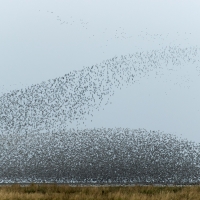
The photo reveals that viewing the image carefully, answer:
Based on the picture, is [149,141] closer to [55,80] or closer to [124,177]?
[124,177]

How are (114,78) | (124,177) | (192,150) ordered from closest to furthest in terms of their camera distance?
(124,177) < (192,150) < (114,78)

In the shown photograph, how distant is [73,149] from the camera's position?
18.7m

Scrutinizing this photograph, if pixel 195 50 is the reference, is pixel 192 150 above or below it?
below

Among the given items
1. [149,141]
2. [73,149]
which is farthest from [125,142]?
[73,149]

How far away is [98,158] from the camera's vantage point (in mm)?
17688

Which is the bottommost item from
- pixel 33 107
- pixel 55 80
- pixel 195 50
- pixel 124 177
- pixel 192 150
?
pixel 124 177

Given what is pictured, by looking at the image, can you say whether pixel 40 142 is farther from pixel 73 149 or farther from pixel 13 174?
pixel 13 174

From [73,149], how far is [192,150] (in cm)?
789

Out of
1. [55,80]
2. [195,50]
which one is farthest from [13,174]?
[195,50]

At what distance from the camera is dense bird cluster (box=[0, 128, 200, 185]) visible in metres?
16.0

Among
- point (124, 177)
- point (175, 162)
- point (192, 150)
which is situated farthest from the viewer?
point (192, 150)

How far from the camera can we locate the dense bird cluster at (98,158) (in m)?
16.0

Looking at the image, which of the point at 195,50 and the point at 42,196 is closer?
the point at 42,196

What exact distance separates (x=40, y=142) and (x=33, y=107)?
4885mm
